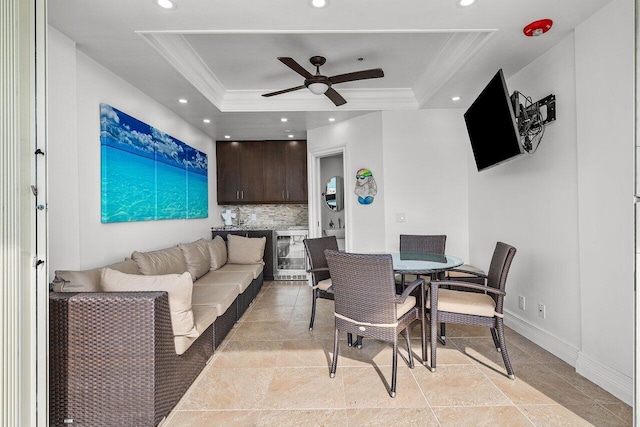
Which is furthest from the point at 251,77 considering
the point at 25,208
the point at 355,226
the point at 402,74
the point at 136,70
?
the point at 25,208

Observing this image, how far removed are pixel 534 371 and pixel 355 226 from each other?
8.60 ft

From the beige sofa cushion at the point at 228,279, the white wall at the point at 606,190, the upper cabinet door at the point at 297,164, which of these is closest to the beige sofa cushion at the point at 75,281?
the beige sofa cushion at the point at 228,279

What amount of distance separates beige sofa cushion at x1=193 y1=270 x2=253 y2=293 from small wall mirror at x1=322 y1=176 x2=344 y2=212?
9.43ft

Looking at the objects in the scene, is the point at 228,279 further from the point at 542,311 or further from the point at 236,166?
the point at 542,311

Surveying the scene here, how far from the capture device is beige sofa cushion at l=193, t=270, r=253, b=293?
3446mm

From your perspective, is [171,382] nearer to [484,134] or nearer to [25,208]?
[25,208]

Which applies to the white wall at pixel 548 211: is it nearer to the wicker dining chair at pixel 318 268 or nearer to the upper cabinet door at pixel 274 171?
the wicker dining chair at pixel 318 268

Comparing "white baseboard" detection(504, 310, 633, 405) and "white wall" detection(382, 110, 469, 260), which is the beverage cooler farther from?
"white baseboard" detection(504, 310, 633, 405)

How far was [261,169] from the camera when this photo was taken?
590 centimetres

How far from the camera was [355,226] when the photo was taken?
452cm

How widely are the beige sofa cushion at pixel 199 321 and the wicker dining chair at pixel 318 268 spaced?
3.24 ft

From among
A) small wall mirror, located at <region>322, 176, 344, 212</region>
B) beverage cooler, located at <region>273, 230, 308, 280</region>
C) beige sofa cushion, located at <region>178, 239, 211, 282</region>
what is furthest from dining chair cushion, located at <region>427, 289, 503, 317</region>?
small wall mirror, located at <region>322, 176, 344, 212</region>

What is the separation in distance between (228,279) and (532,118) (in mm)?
3416

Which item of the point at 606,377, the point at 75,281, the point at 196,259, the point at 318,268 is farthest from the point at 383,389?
the point at 196,259
